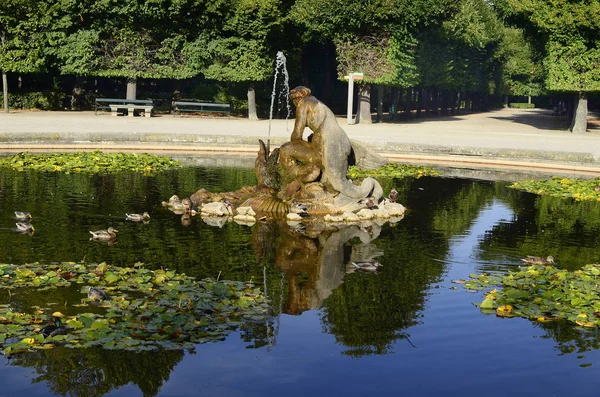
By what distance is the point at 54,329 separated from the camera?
10273 millimetres

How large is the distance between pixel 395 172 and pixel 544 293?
1419cm

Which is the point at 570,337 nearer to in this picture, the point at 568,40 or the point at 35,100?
the point at 568,40

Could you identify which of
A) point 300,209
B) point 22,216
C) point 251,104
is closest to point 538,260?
point 300,209

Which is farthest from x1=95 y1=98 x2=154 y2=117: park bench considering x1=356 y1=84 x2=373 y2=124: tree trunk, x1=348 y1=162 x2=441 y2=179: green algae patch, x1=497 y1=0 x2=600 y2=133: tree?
x1=348 y1=162 x2=441 y2=179: green algae patch

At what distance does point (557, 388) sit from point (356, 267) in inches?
213

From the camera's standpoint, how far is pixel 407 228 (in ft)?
60.2

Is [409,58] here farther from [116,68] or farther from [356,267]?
[356,267]

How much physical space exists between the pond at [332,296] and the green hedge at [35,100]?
26.7 m

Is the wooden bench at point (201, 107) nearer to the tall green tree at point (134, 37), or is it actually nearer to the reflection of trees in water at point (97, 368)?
the tall green tree at point (134, 37)

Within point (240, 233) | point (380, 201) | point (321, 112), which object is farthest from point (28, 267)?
point (380, 201)

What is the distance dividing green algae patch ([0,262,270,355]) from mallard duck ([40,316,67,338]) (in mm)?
36

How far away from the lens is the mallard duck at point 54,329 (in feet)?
33.5

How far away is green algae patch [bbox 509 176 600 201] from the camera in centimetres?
2333

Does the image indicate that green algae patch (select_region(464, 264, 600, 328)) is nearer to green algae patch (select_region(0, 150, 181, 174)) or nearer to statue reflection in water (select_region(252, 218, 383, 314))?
statue reflection in water (select_region(252, 218, 383, 314))
